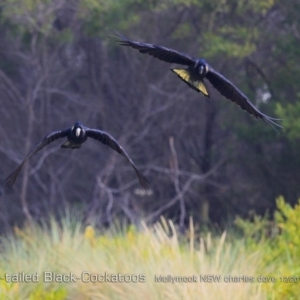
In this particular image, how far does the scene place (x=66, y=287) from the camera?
7.01 metres

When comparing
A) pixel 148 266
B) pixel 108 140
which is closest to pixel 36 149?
pixel 108 140

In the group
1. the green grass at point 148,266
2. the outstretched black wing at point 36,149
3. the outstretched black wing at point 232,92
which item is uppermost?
the outstretched black wing at point 232,92

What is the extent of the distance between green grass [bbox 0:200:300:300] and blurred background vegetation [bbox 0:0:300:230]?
5877mm

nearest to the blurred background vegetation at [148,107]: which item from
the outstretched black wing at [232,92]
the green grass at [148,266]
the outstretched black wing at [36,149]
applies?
the green grass at [148,266]

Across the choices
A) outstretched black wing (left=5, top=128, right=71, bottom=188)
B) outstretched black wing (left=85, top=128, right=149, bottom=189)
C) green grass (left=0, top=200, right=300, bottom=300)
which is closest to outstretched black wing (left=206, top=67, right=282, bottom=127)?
outstretched black wing (left=85, top=128, right=149, bottom=189)

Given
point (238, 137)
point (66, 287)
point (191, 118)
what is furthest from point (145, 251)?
point (191, 118)

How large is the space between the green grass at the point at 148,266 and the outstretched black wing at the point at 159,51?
1.85 meters

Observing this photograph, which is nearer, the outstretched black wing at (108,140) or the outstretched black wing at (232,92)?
the outstretched black wing at (108,140)

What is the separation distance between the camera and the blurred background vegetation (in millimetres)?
13914

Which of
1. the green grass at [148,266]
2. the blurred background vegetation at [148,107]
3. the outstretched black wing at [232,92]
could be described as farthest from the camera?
the blurred background vegetation at [148,107]

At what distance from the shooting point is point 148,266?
6723mm

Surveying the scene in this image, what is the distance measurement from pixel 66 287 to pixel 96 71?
9532 millimetres

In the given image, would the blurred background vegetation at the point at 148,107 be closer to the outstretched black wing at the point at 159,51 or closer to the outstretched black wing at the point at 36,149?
the outstretched black wing at the point at 159,51

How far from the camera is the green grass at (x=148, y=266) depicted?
6344 millimetres
